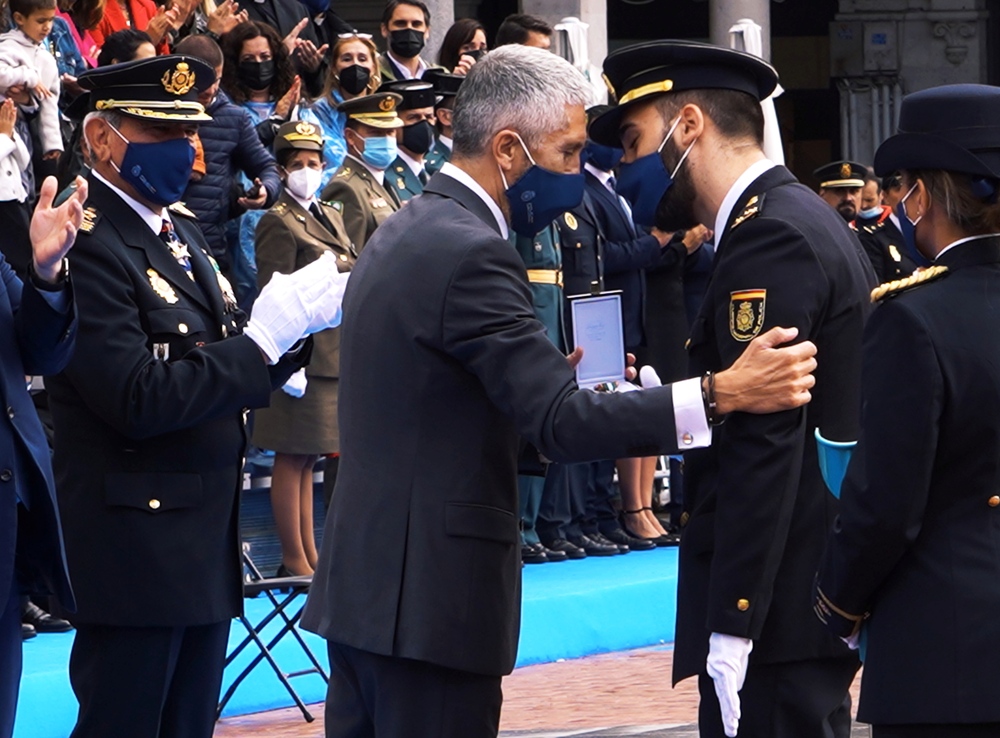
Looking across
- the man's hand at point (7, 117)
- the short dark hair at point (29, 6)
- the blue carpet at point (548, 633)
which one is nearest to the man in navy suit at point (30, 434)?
the blue carpet at point (548, 633)

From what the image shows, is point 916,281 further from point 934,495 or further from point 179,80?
point 179,80

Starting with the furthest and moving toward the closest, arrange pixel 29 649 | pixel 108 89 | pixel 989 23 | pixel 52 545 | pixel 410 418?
pixel 989 23 < pixel 29 649 < pixel 108 89 < pixel 52 545 < pixel 410 418

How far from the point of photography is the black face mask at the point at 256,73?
9.95m

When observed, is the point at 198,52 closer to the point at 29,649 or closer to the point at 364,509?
the point at 29,649

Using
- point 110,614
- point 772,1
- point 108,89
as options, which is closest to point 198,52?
point 108,89

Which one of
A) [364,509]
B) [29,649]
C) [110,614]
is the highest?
[364,509]

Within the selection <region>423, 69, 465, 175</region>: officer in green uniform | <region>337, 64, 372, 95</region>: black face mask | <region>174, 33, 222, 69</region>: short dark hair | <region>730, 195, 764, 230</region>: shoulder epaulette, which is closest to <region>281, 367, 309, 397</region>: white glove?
<region>174, 33, 222, 69</region>: short dark hair

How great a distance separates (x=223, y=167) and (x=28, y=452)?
4.99 m

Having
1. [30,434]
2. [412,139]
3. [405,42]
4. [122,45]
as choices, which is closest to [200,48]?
[122,45]

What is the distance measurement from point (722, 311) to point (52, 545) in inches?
63.9

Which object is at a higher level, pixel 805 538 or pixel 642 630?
pixel 805 538

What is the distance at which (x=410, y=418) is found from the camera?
12.5 feet

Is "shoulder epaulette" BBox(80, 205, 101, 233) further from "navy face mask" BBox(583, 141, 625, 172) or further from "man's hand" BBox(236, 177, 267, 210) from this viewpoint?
"navy face mask" BBox(583, 141, 625, 172)

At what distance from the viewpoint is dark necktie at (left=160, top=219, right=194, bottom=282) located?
474 centimetres
